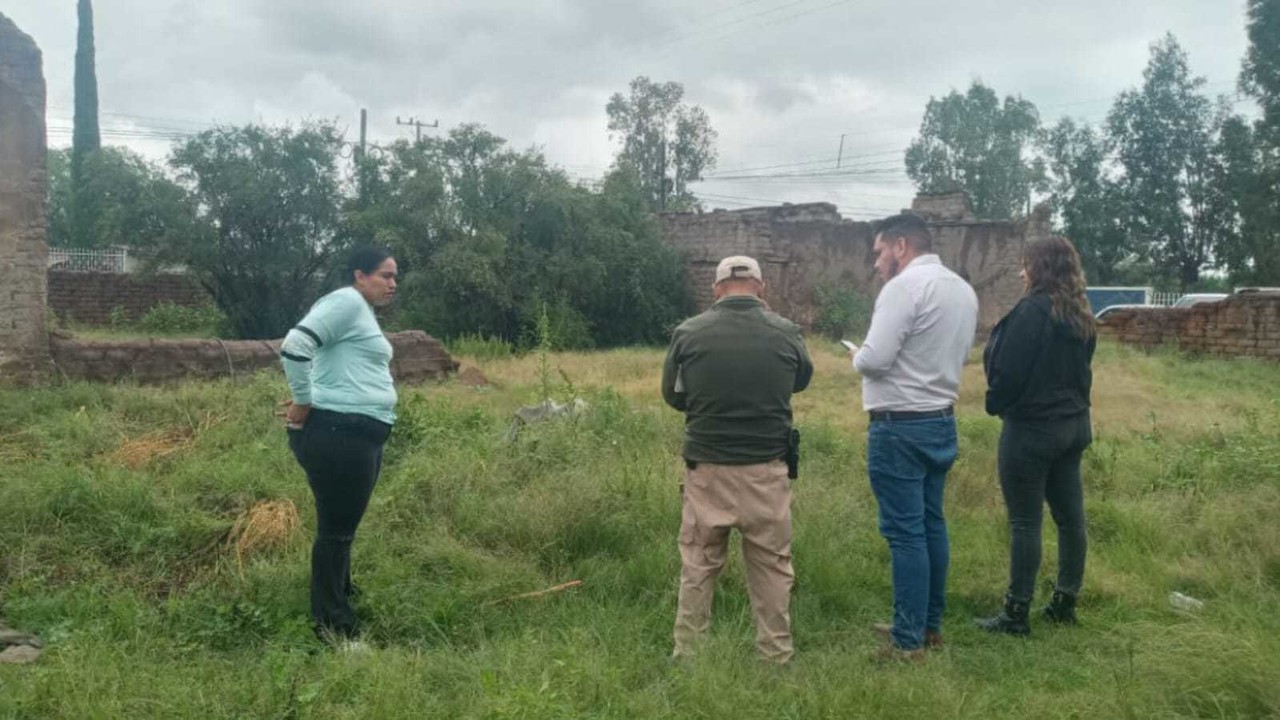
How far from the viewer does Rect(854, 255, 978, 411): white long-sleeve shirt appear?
3645 mm

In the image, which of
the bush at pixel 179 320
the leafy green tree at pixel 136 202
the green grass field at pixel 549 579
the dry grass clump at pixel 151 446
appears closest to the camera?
the green grass field at pixel 549 579

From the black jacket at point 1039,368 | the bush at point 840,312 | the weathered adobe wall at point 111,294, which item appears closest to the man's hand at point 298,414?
the black jacket at point 1039,368

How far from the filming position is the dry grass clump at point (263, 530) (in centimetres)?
482

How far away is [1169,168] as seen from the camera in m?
33.6

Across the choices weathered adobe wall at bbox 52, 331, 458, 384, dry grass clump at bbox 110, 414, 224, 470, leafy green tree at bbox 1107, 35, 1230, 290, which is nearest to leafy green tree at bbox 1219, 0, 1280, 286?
leafy green tree at bbox 1107, 35, 1230, 290

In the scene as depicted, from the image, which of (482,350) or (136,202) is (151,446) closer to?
(482,350)

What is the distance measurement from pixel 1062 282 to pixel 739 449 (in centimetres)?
160

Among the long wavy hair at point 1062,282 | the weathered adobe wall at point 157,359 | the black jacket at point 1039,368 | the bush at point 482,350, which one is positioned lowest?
the bush at point 482,350

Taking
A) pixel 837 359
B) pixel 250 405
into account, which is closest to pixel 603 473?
pixel 250 405

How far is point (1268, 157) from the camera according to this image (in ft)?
97.1

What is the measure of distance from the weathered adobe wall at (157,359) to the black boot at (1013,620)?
769 centimetres

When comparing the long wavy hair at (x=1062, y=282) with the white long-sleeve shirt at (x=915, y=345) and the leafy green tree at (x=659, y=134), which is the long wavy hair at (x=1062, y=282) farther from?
the leafy green tree at (x=659, y=134)

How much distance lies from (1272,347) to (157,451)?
15291 mm

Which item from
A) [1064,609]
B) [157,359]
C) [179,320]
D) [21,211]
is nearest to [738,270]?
[1064,609]
